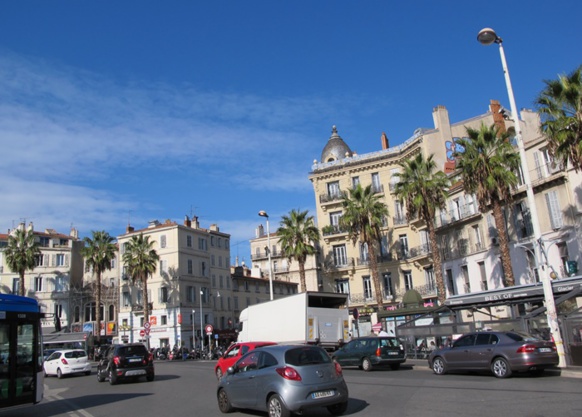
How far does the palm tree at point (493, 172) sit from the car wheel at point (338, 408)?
20500 mm

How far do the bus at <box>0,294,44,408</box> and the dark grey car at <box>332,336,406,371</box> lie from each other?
43.5 ft

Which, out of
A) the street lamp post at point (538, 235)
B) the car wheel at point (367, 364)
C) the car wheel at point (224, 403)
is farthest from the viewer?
the car wheel at point (367, 364)

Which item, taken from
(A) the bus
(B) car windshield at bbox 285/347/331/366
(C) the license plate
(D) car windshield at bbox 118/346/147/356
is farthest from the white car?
(C) the license plate

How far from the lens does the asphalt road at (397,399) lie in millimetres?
10477

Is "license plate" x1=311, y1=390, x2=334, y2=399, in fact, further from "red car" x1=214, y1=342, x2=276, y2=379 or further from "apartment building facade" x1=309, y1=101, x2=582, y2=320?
"apartment building facade" x1=309, y1=101, x2=582, y2=320

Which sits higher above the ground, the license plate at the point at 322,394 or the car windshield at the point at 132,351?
the car windshield at the point at 132,351

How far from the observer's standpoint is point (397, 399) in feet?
41.0

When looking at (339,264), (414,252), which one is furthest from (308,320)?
(339,264)

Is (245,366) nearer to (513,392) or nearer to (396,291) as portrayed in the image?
(513,392)

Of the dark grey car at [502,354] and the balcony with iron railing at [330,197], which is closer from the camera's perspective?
the dark grey car at [502,354]

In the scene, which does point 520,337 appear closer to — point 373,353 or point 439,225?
point 373,353

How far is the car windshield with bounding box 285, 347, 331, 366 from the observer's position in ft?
34.0

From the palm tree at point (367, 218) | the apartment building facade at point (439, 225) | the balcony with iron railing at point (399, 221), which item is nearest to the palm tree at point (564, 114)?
the apartment building facade at point (439, 225)

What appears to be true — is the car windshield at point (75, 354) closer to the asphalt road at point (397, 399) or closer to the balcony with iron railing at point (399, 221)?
the asphalt road at point (397, 399)
